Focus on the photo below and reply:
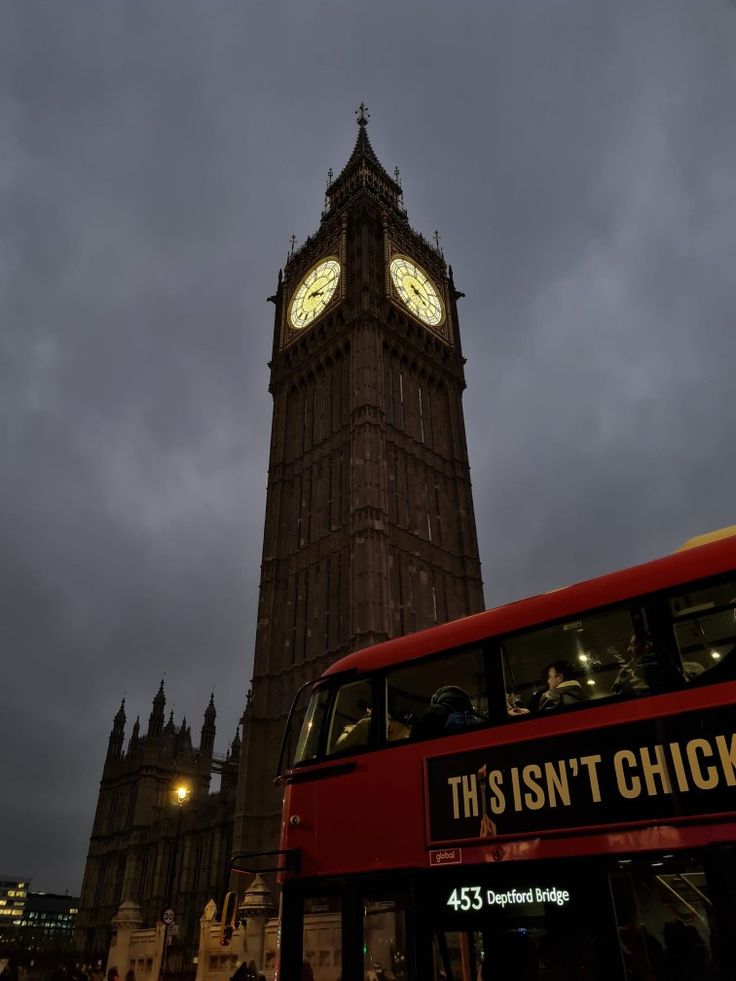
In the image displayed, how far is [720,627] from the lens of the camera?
5.32m

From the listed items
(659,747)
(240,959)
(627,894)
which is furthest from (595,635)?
(240,959)

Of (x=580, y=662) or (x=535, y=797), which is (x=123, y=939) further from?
(x=580, y=662)

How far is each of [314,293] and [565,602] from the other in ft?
150

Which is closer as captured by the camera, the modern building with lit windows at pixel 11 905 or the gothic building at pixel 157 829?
the gothic building at pixel 157 829

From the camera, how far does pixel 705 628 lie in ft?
17.7

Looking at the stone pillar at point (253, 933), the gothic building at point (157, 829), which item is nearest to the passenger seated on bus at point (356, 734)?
the stone pillar at point (253, 933)

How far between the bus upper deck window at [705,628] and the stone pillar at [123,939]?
22.5m

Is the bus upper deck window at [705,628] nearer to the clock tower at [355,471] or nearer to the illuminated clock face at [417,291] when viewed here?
the clock tower at [355,471]

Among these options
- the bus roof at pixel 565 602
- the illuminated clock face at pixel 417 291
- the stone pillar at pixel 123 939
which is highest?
the illuminated clock face at pixel 417 291

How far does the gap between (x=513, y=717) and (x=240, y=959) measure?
15.9m

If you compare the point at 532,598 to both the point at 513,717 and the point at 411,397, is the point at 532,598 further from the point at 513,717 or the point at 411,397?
the point at 411,397

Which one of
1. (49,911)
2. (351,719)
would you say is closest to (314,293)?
(351,719)

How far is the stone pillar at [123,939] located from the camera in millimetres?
20375

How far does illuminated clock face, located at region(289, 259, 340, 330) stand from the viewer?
1855 inches
